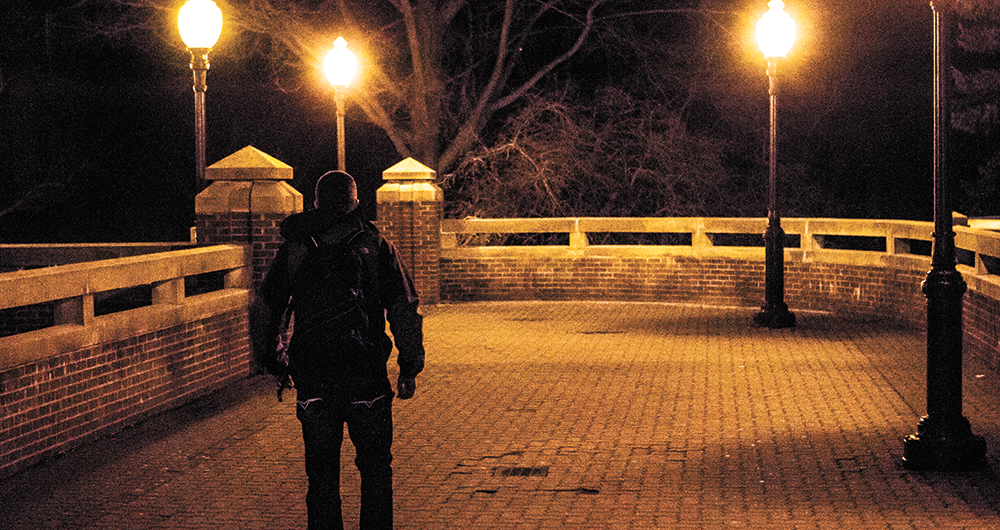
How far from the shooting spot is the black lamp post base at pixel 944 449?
7.10 metres

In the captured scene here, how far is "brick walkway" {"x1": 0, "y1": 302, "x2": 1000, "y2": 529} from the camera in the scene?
6230 millimetres

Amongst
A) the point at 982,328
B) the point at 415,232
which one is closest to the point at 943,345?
the point at 982,328

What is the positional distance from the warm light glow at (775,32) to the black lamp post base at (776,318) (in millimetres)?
3282

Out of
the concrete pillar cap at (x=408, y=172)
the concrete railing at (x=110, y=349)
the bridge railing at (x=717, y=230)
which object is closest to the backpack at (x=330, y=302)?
the concrete railing at (x=110, y=349)

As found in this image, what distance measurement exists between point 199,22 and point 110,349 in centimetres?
508

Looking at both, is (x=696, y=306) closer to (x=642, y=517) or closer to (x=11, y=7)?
(x=642, y=517)

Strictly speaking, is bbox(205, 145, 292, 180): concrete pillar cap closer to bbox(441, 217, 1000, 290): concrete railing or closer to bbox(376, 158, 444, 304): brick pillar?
bbox(376, 158, 444, 304): brick pillar

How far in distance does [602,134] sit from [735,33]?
367 cm

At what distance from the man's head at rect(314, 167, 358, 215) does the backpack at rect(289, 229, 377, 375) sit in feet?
0.44

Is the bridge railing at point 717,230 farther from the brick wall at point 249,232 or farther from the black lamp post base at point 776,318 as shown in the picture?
the brick wall at point 249,232

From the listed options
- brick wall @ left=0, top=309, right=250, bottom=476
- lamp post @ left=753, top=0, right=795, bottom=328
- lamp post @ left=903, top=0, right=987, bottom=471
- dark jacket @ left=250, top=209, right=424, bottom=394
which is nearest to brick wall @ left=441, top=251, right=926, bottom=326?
lamp post @ left=753, top=0, right=795, bottom=328

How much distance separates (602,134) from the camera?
25.2 metres

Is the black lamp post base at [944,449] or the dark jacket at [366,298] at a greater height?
the dark jacket at [366,298]

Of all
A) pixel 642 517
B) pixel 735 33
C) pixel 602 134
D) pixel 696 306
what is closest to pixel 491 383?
pixel 642 517
